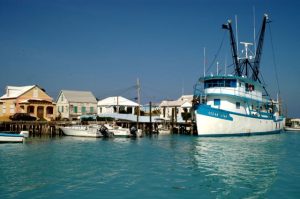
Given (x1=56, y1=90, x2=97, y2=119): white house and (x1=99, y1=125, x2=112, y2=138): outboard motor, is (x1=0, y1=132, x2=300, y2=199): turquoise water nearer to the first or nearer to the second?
(x1=99, y1=125, x2=112, y2=138): outboard motor

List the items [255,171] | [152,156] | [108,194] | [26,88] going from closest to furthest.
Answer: [108,194] → [255,171] → [152,156] → [26,88]

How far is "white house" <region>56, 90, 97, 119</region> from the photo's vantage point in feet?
200

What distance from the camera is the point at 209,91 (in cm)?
4188

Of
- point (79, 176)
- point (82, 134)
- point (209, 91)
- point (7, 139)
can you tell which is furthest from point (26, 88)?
point (79, 176)

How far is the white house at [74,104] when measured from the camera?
200 ft

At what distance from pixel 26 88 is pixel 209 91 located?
108ft

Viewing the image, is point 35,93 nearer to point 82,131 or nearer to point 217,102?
point 82,131

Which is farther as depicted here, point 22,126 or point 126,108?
point 126,108

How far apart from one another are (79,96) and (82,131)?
2251 cm

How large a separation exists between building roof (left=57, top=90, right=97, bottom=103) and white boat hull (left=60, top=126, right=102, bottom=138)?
17233 mm

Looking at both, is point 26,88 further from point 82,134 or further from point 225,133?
point 225,133

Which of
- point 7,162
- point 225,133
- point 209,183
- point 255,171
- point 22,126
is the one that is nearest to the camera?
point 209,183

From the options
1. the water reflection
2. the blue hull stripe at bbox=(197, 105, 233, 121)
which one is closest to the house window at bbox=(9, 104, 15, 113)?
the blue hull stripe at bbox=(197, 105, 233, 121)

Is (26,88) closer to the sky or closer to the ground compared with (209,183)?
closer to the sky
